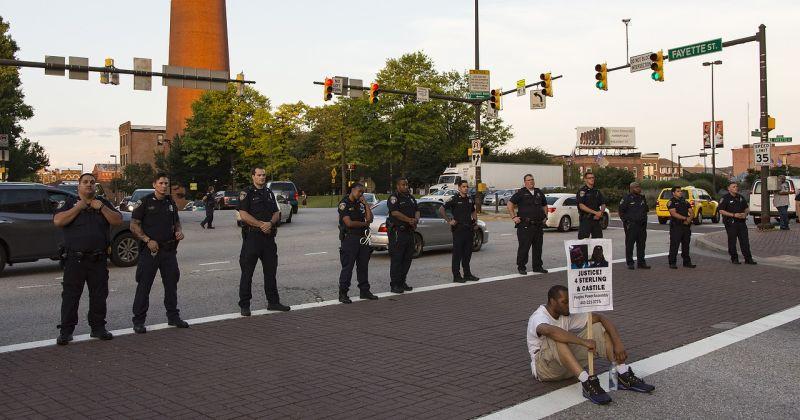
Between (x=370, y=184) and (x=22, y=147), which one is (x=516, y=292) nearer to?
(x=22, y=147)

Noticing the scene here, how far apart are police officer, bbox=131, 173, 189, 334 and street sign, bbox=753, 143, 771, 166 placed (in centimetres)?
1817

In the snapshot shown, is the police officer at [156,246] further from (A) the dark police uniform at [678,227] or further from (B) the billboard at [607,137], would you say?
(B) the billboard at [607,137]

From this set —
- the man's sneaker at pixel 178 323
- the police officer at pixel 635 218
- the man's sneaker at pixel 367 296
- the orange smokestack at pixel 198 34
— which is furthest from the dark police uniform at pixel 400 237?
the orange smokestack at pixel 198 34

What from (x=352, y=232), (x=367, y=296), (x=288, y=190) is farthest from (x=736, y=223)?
(x=288, y=190)

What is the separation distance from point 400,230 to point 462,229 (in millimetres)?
1562

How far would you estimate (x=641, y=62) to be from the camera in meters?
23.2

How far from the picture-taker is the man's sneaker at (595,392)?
5.17 metres

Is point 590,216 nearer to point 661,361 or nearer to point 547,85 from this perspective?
point 661,361

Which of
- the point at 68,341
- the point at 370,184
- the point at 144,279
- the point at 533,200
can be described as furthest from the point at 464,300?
the point at 370,184

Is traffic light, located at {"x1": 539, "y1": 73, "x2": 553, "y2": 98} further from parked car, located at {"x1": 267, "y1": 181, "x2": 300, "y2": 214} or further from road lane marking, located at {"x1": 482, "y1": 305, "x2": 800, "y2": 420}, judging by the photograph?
road lane marking, located at {"x1": 482, "y1": 305, "x2": 800, "y2": 420}

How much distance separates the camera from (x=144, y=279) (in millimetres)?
7941

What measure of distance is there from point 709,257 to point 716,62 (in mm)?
44335

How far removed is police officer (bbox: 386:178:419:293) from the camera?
10828 mm

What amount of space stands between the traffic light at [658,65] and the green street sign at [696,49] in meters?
0.45
